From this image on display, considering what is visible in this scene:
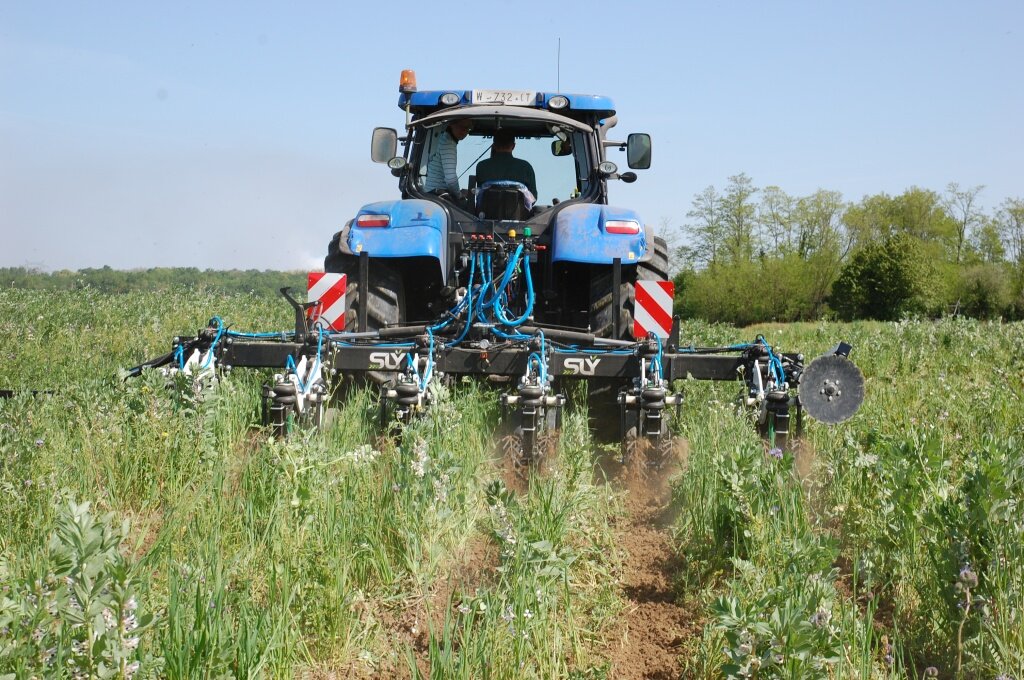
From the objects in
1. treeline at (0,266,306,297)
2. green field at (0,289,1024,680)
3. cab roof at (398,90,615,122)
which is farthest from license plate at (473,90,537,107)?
treeline at (0,266,306,297)

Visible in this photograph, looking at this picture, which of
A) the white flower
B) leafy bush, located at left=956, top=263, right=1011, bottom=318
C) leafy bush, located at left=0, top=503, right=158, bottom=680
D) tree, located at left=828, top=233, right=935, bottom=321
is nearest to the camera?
leafy bush, located at left=0, top=503, right=158, bottom=680

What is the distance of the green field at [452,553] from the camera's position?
2.21 m

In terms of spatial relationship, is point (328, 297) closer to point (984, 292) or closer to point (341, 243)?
point (341, 243)

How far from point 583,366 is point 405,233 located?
1591 mm

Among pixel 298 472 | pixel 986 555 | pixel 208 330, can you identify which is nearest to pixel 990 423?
pixel 986 555

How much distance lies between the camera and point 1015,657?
2.54 m

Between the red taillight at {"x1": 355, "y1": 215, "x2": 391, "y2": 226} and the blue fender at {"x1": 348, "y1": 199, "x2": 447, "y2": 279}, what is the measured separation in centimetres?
1

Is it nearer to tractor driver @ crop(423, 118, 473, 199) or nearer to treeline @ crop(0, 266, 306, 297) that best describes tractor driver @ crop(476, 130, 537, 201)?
tractor driver @ crop(423, 118, 473, 199)

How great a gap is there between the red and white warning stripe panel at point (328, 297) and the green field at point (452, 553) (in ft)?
4.13

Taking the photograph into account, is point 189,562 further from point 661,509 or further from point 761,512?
point 661,509

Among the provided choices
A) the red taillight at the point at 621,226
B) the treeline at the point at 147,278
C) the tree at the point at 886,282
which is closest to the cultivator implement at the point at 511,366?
the red taillight at the point at 621,226

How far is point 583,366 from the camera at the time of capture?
5.57 metres

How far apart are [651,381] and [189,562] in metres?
3.10

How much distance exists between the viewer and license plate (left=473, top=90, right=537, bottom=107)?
7.20 meters
